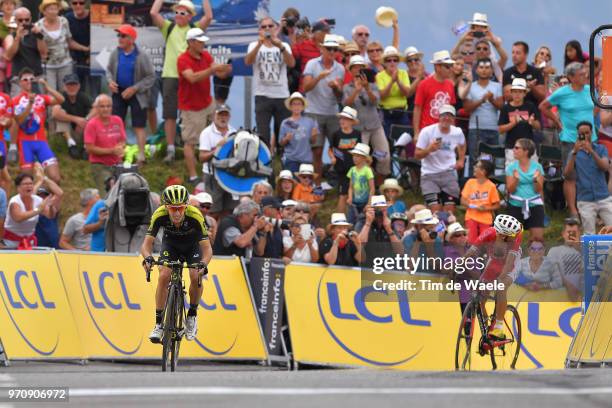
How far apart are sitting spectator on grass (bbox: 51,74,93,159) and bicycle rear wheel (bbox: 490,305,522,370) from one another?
780cm

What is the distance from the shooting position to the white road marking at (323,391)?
1021 centimetres

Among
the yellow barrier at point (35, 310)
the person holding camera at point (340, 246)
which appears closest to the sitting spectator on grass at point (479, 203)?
the person holding camera at point (340, 246)

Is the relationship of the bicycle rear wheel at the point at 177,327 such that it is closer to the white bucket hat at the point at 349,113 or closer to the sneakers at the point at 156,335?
the sneakers at the point at 156,335

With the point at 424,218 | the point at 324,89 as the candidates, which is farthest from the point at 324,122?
the point at 424,218

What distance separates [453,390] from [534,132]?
36.0 feet

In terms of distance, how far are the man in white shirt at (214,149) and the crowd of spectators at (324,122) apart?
0.02m

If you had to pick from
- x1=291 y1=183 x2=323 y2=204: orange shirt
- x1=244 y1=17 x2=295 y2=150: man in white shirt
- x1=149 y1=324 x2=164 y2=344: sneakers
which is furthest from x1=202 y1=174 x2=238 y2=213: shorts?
x1=149 y1=324 x2=164 y2=344: sneakers

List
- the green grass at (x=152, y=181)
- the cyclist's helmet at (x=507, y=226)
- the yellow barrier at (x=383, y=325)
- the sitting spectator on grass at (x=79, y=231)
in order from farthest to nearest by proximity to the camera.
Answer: the green grass at (x=152, y=181) < the sitting spectator on grass at (x=79, y=231) < the yellow barrier at (x=383, y=325) < the cyclist's helmet at (x=507, y=226)

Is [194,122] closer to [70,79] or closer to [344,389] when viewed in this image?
[70,79]

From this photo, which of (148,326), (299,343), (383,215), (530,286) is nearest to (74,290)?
(148,326)

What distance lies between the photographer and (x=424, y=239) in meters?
17.9

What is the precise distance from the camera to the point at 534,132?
820 inches

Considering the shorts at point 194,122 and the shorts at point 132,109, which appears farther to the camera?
the shorts at point 132,109

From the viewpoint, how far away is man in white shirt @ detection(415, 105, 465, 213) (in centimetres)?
1988
